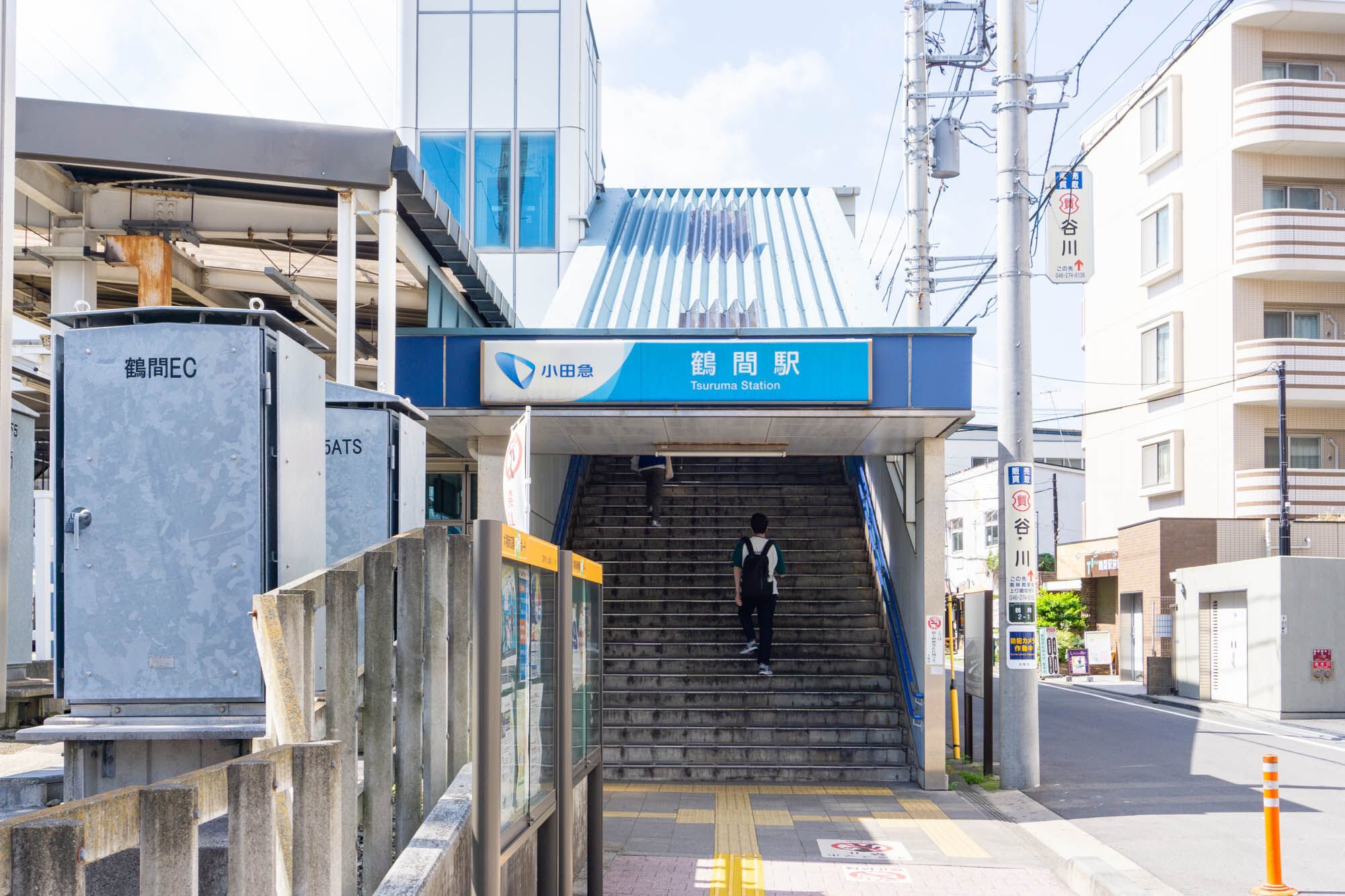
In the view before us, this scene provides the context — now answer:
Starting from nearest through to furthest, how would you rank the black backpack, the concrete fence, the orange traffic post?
the concrete fence < the orange traffic post < the black backpack

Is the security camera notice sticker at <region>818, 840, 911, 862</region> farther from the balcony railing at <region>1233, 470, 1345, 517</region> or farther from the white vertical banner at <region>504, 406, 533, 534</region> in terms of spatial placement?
the balcony railing at <region>1233, 470, 1345, 517</region>

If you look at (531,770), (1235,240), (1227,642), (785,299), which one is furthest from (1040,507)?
(531,770)

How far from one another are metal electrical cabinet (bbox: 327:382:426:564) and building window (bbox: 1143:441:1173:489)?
30.5 meters

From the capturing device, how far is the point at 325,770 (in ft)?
12.6

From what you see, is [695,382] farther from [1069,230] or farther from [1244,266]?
[1244,266]

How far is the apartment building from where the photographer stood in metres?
30.2

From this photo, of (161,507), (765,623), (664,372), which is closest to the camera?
(161,507)

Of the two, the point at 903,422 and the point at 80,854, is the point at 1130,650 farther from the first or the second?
the point at 80,854

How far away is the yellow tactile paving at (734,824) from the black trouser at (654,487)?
543 cm

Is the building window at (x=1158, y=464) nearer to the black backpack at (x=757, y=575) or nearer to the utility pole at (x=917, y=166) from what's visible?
the utility pole at (x=917, y=166)

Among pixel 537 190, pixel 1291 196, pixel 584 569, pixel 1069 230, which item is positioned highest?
pixel 1291 196

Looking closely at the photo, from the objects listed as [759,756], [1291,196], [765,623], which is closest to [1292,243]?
[1291,196]

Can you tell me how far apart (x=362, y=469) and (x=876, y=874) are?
15.1 ft

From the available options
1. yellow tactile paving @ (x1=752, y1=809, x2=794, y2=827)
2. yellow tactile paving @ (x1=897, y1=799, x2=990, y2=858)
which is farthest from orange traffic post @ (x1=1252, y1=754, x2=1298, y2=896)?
yellow tactile paving @ (x1=752, y1=809, x2=794, y2=827)
